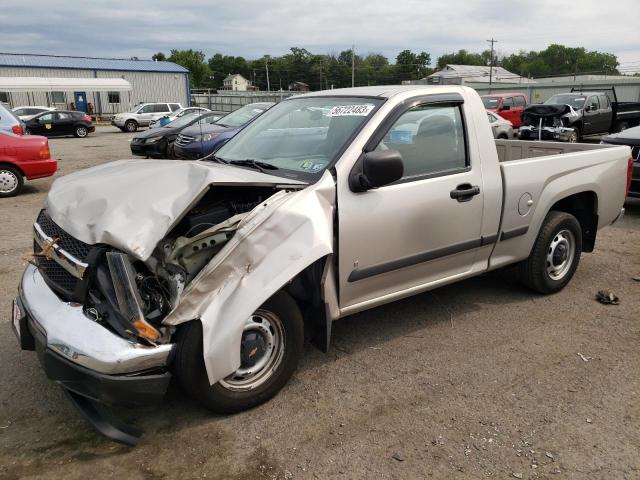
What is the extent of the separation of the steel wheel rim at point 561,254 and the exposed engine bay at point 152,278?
321 cm

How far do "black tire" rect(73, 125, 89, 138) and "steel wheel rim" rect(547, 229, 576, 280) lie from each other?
26654 mm

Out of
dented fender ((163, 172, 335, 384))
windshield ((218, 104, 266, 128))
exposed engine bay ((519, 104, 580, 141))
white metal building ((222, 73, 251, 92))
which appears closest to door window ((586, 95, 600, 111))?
exposed engine bay ((519, 104, 580, 141))

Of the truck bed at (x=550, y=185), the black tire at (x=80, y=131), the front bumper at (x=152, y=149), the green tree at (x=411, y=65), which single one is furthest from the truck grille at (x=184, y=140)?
the green tree at (x=411, y=65)

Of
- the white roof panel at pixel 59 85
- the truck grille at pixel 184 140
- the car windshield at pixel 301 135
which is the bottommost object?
the truck grille at pixel 184 140

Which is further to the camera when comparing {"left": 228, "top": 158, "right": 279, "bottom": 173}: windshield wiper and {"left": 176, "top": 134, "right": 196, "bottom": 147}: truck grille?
{"left": 176, "top": 134, "right": 196, "bottom": 147}: truck grille

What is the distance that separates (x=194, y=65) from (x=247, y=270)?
99.6m

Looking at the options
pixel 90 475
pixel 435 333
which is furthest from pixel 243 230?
pixel 435 333

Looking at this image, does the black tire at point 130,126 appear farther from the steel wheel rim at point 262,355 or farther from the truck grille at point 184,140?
the steel wheel rim at point 262,355

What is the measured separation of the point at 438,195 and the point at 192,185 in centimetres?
174

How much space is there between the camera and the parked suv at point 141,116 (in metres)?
29.9

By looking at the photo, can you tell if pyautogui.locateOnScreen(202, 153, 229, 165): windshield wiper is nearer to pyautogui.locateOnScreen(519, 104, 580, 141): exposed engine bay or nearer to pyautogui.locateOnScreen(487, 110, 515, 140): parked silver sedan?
pyautogui.locateOnScreen(487, 110, 515, 140): parked silver sedan

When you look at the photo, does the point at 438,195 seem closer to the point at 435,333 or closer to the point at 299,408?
the point at 435,333

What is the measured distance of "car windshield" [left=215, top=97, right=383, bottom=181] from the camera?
3.51 meters

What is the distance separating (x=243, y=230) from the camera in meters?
2.84
